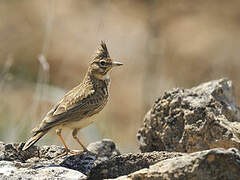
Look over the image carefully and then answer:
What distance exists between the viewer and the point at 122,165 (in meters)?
5.00

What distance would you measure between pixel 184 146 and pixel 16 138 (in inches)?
110

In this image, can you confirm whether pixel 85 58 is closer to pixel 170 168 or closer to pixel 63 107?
pixel 63 107

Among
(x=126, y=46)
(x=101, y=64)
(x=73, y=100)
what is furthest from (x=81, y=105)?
(x=126, y=46)

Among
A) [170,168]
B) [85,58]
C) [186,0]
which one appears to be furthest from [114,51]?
[170,168]

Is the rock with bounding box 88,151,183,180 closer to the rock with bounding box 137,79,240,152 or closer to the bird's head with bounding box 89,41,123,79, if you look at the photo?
the rock with bounding box 137,79,240,152

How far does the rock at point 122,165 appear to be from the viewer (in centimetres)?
489

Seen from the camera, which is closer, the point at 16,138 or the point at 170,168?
the point at 170,168

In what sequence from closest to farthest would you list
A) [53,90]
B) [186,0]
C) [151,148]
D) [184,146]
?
[184,146] → [151,148] → [53,90] → [186,0]

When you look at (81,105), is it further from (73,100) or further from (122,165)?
(122,165)

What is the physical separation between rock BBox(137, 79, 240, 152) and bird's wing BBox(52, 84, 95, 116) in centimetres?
67

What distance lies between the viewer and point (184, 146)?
20.4ft

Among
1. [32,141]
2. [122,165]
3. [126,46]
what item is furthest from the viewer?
[126,46]

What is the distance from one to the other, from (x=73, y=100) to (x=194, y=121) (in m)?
1.23

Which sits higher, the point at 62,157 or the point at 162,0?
the point at 162,0
